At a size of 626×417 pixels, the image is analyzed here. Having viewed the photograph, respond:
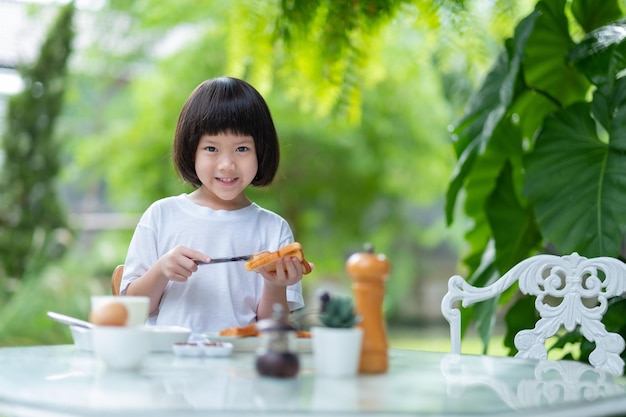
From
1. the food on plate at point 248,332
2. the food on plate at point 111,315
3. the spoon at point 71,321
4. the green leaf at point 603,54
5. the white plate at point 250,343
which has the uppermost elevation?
the green leaf at point 603,54

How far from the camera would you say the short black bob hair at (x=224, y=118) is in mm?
1932

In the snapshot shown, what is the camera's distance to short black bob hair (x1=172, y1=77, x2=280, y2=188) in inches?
76.0

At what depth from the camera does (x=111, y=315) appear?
53.8 inches

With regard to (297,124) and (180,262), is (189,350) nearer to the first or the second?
(180,262)

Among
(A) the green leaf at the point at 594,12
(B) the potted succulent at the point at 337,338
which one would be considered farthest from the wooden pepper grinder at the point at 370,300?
(A) the green leaf at the point at 594,12

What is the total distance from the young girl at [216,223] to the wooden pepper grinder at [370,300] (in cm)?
47

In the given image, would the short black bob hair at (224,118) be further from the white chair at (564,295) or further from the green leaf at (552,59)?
the green leaf at (552,59)

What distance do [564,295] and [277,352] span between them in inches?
41.5

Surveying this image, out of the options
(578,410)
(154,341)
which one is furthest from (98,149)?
(578,410)

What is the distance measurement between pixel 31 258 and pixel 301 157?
3.56 m

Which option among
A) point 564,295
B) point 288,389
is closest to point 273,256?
point 288,389

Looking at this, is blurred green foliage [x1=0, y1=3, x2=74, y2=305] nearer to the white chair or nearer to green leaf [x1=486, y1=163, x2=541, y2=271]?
green leaf [x1=486, y1=163, x2=541, y2=271]

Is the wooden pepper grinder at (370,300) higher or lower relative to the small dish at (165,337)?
higher

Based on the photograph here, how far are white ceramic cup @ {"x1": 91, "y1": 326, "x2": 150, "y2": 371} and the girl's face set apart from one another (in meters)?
0.61
